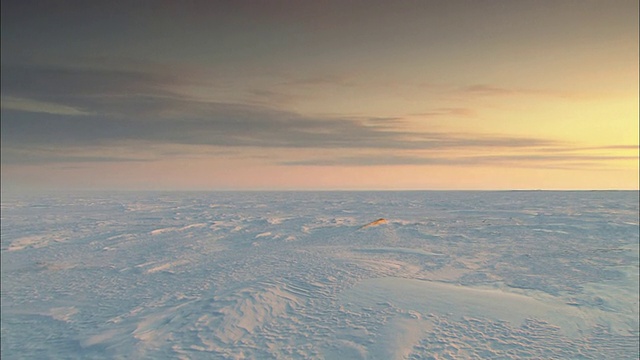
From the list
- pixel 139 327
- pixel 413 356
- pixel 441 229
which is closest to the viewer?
pixel 413 356

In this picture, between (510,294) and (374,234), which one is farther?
(374,234)

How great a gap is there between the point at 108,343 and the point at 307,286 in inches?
134

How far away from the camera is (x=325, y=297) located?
669cm

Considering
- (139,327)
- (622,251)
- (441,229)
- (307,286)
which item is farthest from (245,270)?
(622,251)

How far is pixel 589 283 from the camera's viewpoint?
24.9ft

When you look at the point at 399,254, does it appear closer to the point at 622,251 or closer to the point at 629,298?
the point at 629,298

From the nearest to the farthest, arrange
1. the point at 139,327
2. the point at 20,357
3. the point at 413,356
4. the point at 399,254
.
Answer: the point at 413,356
the point at 20,357
the point at 139,327
the point at 399,254

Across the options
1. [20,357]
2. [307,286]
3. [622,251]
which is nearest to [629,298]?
[622,251]

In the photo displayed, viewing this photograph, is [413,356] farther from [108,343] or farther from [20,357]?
[20,357]

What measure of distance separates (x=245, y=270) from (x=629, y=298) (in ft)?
24.4

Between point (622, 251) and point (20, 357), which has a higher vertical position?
point (622, 251)

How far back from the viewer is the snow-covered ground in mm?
4934

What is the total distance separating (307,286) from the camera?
736 cm

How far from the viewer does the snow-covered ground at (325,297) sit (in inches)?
194
